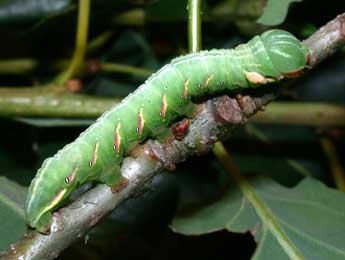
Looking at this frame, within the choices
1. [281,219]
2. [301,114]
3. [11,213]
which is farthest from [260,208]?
[11,213]

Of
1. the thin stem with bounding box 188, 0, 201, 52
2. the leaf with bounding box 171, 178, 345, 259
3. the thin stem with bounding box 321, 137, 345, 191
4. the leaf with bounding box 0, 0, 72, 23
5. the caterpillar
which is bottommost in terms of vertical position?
the thin stem with bounding box 321, 137, 345, 191

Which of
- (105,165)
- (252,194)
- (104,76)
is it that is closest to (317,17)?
(252,194)

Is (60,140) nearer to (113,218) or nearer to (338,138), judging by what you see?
(113,218)

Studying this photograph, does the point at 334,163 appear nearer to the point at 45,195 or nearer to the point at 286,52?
the point at 286,52

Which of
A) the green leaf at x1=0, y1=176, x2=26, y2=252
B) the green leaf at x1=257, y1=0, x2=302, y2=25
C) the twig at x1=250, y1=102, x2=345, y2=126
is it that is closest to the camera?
Result: the green leaf at x1=0, y1=176, x2=26, y2=252

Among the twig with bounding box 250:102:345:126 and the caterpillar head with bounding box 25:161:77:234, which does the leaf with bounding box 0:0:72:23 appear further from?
the caterpillar head with bounding box 25:161:77:234

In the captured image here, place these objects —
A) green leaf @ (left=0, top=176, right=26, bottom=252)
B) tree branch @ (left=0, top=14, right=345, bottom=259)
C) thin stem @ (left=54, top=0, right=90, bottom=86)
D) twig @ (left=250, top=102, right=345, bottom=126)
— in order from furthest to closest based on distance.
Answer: twig @ (left=250, top=102, right=345, bottom=126)
thin stem @ (left=54, top=0, right=90, bottom=86)
green leaf @ (left=0, top=176, right=26, bottom=252)
tree branch @ (left=0, top=14, right=345, bottom=259)

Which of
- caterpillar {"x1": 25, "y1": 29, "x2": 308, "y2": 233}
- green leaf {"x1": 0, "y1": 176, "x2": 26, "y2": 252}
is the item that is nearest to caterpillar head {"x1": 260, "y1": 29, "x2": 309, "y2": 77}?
caterpillar {"x1": 25, "y1": 29, "x2": 308, "y2": 233}
